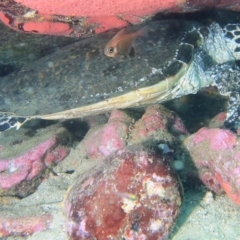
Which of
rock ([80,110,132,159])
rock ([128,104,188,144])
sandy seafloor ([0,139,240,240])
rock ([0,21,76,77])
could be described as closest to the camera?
sandy seafloor ([0,139,240,240])

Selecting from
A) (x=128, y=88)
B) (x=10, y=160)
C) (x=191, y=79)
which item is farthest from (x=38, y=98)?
(x=191, y=79)

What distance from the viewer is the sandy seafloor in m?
2.44

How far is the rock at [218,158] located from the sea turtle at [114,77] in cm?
83

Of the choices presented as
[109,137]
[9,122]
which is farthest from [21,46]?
[109,137]

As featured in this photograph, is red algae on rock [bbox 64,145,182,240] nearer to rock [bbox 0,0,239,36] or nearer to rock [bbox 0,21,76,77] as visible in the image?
rock [bbox 0,0,239,36]

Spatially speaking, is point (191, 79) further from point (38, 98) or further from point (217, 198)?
point (38, 98)

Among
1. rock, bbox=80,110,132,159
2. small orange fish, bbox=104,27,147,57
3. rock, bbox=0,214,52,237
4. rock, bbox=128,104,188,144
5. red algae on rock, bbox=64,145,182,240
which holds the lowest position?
rock, bbox=0,214,52,237

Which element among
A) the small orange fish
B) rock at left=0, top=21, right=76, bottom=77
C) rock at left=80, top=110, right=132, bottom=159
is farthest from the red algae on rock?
rock at left=0, top=21, right=76, bottom=77

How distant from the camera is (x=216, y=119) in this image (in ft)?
12.3

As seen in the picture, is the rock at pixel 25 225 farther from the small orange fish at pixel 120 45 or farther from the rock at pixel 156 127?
the small orange fish at pixel 120 45

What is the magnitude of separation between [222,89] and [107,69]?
1.63 m

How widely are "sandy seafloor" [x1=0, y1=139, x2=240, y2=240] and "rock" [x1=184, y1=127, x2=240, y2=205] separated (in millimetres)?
134

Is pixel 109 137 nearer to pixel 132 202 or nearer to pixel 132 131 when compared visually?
pixel 132 131

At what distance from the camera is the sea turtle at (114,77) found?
330 cm
